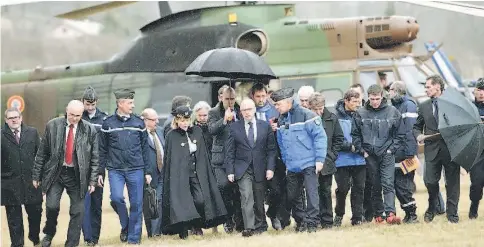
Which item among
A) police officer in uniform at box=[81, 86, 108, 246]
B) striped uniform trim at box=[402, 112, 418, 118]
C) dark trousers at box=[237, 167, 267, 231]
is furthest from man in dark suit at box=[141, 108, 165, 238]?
striped uniform trim at box=[402, 112, 418, 118]

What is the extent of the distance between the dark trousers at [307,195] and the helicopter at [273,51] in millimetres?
5734

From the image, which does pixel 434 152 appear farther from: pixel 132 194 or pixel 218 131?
pixel 132 194

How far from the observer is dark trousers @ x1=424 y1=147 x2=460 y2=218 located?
11.3 metres

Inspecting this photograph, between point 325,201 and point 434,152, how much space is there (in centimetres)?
136

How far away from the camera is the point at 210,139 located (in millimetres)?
11891

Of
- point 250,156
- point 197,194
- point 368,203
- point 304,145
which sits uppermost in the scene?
point 304,145

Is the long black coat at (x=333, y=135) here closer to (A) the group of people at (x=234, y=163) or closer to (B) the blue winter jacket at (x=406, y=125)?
(A) the group of people at (x=234, y=163)

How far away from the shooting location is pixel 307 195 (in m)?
11.0

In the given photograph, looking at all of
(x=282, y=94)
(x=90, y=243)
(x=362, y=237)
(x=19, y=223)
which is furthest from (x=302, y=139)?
(x=19, y=223)

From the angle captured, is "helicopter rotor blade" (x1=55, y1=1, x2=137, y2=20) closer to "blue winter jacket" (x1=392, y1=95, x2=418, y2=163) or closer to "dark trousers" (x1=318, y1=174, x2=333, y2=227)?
"blue winter jacket" (x1=392, y1=95, x2=418, y2=163)

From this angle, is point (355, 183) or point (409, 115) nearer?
point (355, 183)

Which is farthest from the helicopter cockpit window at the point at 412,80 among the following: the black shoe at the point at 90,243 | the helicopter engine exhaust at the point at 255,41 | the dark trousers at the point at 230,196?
the black shoe at the point at 90,243

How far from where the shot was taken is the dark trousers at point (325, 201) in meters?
11.6

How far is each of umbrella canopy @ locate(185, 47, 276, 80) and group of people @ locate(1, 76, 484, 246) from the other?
21cm
